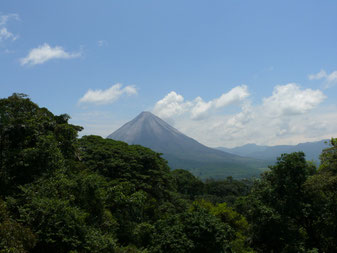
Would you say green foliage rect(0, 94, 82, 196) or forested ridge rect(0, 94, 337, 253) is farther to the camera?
green foliage rect(0, 94, 82, 196)

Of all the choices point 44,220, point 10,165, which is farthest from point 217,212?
point 10,165

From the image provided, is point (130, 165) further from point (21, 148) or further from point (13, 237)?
point (13, 237)

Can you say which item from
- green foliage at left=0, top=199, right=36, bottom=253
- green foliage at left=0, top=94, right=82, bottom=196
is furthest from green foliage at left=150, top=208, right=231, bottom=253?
green foliage at left=0, top=94, right=82, bottom=196

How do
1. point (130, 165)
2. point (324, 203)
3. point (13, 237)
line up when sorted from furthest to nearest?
point (130, 165) → point (324, 203) → point (13, 237)

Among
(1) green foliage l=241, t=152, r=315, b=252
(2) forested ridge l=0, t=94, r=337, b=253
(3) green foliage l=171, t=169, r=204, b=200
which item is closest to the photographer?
(2) forested ridge l=0, t=94, r=337, b=253

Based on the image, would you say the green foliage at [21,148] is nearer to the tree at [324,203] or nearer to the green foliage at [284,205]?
the green foliage at [284,205]

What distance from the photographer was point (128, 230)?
677 inches

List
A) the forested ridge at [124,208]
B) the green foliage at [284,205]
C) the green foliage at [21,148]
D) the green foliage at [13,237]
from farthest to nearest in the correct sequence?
the green foliage at [284,205] → the green foliage at [21,148] → the forested ridge at [124,208] → the green foliage at [13,237]

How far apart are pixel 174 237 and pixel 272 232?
629 centimetres

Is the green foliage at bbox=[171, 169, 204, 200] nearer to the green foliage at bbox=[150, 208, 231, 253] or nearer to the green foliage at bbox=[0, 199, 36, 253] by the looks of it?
the green foliage at bbox=[150, 208, 231, 253]

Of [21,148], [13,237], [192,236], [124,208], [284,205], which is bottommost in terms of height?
[192,236]

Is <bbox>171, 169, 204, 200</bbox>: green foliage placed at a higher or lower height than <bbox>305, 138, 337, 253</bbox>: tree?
lower

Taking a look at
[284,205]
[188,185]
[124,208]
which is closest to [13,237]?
[124,208]

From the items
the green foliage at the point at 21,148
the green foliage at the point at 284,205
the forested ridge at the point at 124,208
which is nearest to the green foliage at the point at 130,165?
the forested ridge at the point at 124,208
